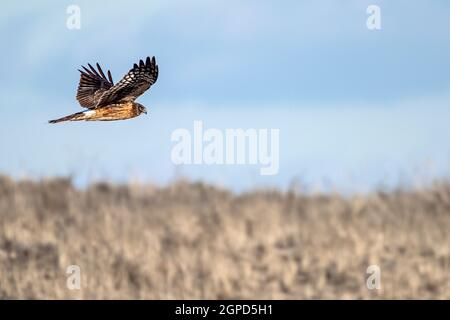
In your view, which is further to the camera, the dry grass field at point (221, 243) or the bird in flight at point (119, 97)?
the dry grass field at point (221, 243)

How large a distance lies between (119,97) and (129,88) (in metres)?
0.10

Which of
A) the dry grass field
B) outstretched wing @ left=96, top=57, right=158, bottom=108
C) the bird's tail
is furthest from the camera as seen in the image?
the dry grass field

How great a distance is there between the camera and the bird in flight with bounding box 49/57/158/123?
514cm

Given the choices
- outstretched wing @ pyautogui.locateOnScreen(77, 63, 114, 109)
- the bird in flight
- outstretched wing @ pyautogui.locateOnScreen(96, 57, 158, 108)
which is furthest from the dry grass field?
outstretched wing @ pyautogui.locateOnScreen(96, 57, 158, 108)

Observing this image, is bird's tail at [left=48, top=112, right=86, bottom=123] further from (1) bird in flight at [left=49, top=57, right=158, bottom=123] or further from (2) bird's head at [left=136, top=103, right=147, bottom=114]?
(2) bird's head at [left=136, top=103, right=147, bottom=114]

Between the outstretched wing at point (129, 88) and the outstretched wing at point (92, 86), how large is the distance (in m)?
0.18

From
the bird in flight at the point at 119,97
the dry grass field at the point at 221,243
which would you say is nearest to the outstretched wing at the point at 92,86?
the bird in flight at the point at 119,97

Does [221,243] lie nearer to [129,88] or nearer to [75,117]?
[129,88]

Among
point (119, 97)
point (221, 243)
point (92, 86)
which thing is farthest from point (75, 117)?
point (221, 243)

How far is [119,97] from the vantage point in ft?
17.7

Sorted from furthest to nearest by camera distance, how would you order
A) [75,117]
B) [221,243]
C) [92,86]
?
[221,243] < [92,86] < [75,117]

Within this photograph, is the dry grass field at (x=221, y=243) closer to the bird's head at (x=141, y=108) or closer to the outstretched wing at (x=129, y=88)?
the outstretched wing at (x=129, y=88)

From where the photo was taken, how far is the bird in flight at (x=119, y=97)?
514cm
